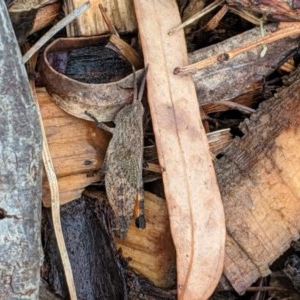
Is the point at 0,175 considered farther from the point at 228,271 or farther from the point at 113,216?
the point at 228,271

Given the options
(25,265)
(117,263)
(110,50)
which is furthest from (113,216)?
(110,50)

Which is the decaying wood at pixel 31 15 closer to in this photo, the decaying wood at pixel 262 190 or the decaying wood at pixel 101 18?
the decaying wood at pixel 101 18

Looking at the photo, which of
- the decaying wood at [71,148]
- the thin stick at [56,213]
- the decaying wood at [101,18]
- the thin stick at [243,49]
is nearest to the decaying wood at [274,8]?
the thin stick at [243,49]

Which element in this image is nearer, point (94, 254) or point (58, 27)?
point (58, 27)

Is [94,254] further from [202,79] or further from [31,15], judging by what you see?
[31,15]

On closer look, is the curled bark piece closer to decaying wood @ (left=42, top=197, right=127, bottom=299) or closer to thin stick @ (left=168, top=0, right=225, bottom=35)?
thin stick @ (left=168, top=0, right=225, bottom=35)

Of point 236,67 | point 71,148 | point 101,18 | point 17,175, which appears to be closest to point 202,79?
point 236,67
